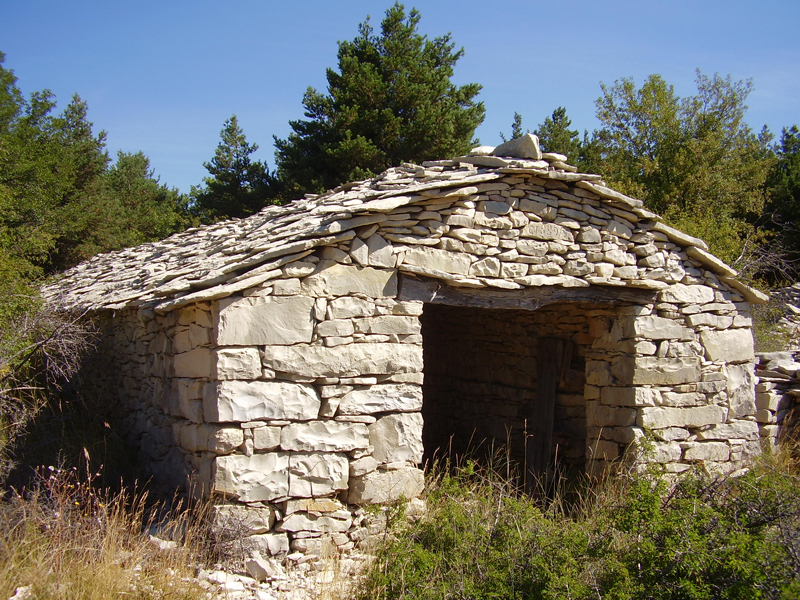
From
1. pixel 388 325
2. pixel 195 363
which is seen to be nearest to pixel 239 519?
pixel 195 363

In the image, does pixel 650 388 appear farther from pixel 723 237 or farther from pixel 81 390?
pixel 723 237

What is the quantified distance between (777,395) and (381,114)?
10.9m

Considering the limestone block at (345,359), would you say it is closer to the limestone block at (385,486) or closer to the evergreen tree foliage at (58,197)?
the limestone block at (385,486)

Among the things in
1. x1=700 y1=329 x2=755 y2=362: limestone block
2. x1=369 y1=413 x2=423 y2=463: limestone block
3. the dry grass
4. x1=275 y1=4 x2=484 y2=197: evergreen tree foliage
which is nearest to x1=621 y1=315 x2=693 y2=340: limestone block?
x1=700 y1=329 x2=755 y2=362: limestone block

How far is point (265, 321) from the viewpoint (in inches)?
180

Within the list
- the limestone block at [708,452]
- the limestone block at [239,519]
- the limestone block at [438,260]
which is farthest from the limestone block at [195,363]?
the limestone block at [708,452]

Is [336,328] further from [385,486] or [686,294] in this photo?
[686,294]

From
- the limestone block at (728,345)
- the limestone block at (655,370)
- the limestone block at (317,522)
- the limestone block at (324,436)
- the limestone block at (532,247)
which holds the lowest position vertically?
the limestone block at (317,522)

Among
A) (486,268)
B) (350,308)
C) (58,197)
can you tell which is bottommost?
(350,308)

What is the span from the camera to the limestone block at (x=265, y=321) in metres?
4.48

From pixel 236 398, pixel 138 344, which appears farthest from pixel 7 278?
pixel 236 398

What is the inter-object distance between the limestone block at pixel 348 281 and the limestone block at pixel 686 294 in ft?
9.57

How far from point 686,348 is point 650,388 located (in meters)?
0.60

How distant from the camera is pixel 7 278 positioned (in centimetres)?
673
